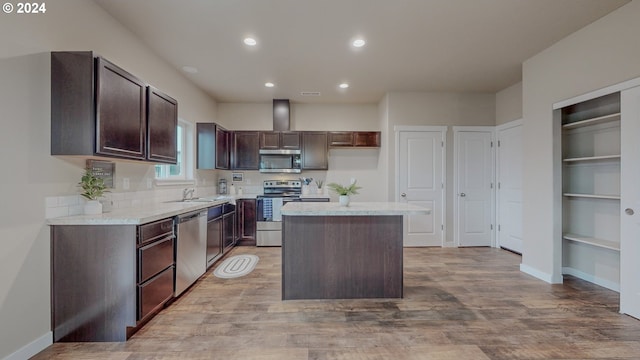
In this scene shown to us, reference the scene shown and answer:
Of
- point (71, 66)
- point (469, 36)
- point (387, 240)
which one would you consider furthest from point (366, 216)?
point (71, 66)

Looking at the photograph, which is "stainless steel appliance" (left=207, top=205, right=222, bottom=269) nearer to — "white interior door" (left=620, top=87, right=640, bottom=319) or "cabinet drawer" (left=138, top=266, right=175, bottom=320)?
"cabinet drawer" (left=138, top=266, right=175, bottom=320)

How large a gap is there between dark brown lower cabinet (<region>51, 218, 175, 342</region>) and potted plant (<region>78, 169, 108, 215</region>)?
9.9 inches

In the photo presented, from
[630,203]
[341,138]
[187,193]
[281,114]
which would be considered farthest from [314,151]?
[630,203]

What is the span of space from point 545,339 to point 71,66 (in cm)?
409

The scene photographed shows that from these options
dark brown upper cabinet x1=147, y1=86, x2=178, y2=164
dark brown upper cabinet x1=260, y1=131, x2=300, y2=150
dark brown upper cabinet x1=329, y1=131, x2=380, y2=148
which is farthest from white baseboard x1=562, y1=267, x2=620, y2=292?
dark brown upper cabinet x1=147, y1=86, x2=178, y2=164

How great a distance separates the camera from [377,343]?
2.07 metres

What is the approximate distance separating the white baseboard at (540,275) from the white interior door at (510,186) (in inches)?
39.6

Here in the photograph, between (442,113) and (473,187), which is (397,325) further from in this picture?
(442,113)

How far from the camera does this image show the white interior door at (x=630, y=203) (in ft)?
7.81

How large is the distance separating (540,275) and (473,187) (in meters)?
1.90

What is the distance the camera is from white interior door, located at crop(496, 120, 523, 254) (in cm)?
452

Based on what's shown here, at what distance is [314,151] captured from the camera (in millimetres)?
5414

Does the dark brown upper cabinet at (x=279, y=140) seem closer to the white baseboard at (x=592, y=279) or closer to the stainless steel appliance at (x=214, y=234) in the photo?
the stainless steel appliance at (x=214, y=234)

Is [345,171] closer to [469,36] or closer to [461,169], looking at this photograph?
[461,169]
